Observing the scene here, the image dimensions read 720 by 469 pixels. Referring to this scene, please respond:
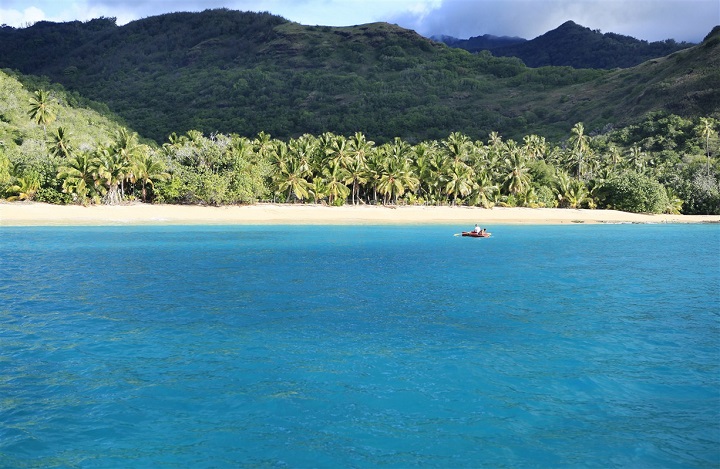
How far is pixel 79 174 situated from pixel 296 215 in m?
29.7

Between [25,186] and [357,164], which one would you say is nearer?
[25,186]

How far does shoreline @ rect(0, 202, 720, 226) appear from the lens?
72938 mm

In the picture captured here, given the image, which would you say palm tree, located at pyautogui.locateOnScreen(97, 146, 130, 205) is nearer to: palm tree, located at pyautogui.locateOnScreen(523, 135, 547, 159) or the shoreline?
the shoreline

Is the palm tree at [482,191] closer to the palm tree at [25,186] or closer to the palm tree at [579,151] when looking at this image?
the palm tree at [579,151]

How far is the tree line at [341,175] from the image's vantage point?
77.0 m

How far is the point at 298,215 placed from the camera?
278ft

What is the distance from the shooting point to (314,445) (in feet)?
41.1

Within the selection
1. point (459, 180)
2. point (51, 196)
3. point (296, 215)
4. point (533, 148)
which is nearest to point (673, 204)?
point (533, 148)

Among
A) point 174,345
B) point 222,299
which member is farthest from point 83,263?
point 174,345

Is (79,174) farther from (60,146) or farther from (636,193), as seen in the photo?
(636,193)

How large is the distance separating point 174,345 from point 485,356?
35.5ft

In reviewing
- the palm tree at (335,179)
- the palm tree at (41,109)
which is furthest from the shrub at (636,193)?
the palm tree at (41,109)

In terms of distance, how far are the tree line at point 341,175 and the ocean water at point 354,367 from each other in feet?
138

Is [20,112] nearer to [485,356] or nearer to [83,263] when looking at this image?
[83,263]
